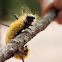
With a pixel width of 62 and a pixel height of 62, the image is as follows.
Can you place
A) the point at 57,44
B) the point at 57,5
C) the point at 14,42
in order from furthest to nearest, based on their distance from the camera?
the point at 57,44
the point at 57,5
the point at 14,42

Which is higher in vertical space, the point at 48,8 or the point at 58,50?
the point at 58,50

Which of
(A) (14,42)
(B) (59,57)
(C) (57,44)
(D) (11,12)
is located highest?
(C) (57,44)

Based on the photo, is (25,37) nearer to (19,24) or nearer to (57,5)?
(19,24)

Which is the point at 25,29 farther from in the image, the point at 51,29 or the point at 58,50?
the point at 51,29

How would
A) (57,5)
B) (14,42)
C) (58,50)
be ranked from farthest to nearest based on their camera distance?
(58,50) → (57,5) → (14,42)

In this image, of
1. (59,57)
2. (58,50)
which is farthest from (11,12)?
(58,50)

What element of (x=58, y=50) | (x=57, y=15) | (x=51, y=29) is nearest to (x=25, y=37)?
(x=57, y=15)

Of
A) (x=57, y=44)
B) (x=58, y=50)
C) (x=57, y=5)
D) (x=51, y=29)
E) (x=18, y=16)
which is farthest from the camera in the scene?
(x=51, y=29)

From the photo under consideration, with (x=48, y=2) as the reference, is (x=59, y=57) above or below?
above

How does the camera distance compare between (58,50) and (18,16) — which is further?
(58,50)

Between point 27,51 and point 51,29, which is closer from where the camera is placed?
point 27,51
